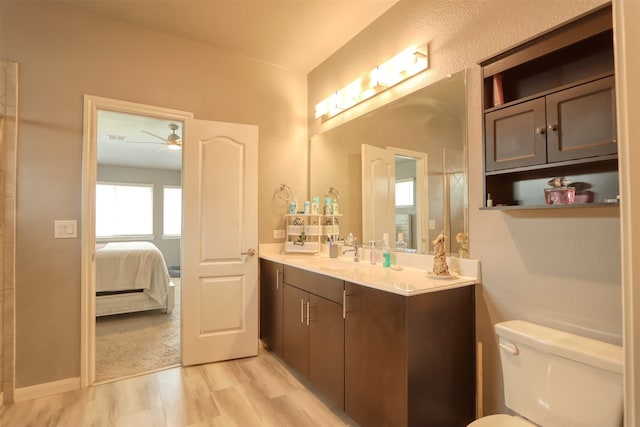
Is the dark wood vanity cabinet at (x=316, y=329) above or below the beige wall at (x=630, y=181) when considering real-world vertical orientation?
below

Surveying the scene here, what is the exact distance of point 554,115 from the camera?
4.03ft

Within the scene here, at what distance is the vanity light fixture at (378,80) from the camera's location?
1992 mm

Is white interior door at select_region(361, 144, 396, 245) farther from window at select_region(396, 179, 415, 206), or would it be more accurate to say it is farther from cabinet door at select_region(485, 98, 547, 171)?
cabinet door at select_region(485, 98, 547, 171)

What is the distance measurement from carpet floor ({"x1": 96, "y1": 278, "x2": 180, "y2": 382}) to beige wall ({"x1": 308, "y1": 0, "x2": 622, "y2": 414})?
2.46 meters

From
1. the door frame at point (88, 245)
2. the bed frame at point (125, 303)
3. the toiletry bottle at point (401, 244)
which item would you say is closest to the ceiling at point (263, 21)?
the door frame at point (88, 245)

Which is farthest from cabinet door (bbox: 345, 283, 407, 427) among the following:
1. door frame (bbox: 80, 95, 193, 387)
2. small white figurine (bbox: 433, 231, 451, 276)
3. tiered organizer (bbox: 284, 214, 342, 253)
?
door frame (bbox: 80, 95, 193, 387)

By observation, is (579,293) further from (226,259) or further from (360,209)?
(226,259)

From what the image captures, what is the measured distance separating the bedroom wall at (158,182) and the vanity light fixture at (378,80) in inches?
199

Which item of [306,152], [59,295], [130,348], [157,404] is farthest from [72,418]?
[306,152]

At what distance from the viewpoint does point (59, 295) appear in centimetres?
217

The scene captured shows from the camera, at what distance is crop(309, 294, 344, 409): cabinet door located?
1.80m

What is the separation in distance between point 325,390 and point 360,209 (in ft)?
4.29

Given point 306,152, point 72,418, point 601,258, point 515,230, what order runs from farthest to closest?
point 306,152, point 72,418, point 515,230, point 601,258

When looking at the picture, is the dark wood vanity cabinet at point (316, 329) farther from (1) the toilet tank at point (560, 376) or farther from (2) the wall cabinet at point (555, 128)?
(2) the wall cabinet at point (555, 128)
